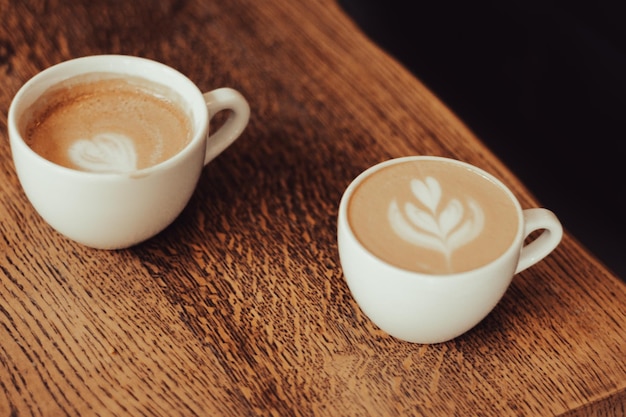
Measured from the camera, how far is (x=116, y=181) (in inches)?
33.7

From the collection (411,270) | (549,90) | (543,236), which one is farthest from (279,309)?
(549,90)

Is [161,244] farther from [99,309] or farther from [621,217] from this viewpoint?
[621,217]

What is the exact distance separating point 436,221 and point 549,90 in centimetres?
73

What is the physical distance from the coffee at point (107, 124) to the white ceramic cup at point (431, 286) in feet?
0.83

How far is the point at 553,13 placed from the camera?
1.43 meters

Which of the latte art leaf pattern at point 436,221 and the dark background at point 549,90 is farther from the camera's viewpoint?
the dark background at point 549,90

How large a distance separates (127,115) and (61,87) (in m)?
0.09

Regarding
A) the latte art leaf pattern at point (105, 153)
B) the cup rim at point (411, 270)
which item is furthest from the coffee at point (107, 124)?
the cup rim at point (411, 270)

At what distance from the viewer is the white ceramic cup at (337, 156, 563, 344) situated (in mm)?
787

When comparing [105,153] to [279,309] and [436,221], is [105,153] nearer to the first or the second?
[279,309]

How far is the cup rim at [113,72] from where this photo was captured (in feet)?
2.84

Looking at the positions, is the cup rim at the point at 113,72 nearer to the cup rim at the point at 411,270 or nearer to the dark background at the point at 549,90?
the cup rim at the point at 411,270

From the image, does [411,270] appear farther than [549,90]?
No

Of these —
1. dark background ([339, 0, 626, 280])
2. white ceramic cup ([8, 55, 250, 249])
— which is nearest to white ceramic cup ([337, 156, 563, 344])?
white ceramic cup ([8, 55, 250, 249])
